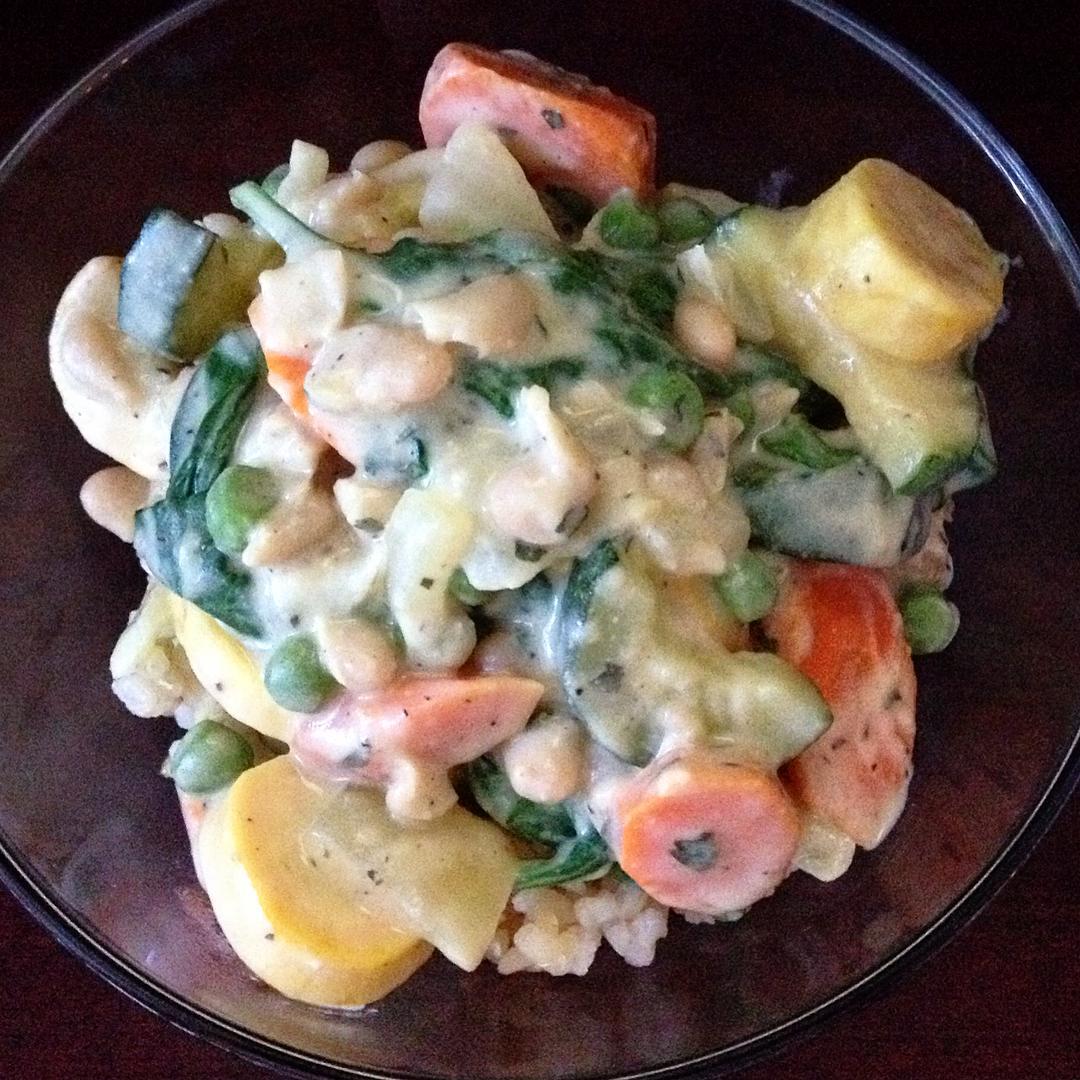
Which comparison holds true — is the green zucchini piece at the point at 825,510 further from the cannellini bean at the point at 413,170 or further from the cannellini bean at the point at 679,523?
the cannellini bean at the point at 413,170

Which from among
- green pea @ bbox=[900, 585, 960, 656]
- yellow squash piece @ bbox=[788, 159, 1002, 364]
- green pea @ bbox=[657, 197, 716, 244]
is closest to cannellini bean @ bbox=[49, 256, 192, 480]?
green pea @ bbox=[657, 197, 716, 244]

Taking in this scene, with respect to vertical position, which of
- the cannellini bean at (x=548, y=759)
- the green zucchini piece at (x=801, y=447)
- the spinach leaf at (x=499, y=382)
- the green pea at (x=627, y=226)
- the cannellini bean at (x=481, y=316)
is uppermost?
the cannellini bean at (x=481, y=316)

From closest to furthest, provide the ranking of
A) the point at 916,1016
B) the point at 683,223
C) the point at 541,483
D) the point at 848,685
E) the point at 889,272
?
the point at 541,483 → the point at 889,272 → the point at 848,685 → the point at 683,223 → the point at 916,1016

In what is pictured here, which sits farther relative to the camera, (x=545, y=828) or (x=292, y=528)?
(x=545, y=828)

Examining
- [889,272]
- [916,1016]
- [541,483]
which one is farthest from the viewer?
[916,1016]

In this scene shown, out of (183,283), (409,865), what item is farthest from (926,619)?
(183,283)

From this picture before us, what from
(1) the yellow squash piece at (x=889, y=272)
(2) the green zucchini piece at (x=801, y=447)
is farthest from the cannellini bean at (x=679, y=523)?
(1) the yellow squash piece at (x=889, y=272)

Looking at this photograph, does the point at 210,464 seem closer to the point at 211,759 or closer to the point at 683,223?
the point at 211,759
